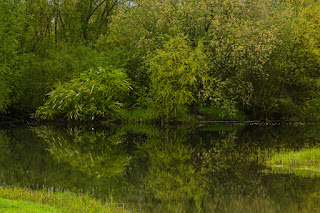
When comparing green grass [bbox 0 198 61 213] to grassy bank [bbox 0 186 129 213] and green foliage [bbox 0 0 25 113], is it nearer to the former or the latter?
grassy bank [bbox 0 186 129 213]

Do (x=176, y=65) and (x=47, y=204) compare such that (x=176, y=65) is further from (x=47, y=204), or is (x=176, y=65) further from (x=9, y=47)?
(x=47, y=204)

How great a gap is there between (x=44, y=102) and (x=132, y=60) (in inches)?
456

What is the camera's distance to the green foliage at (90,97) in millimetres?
42156

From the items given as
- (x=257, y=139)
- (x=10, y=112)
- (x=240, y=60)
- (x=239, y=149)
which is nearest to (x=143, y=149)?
(x=239, y=149)

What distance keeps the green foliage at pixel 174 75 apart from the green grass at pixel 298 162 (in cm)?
1998

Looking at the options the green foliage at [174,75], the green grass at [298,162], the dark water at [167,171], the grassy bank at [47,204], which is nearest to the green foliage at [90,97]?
the green foliage at [174,75]

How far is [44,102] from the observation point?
154ft

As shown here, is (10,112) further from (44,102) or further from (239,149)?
(239,149)

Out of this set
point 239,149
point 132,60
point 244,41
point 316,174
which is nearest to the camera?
point 316,174

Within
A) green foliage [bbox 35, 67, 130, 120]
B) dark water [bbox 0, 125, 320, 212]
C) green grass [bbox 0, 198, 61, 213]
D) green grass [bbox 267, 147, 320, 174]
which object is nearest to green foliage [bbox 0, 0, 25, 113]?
green foliage [bbox 35, 67, 130, 120]

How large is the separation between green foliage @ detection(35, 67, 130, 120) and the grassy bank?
28.8m

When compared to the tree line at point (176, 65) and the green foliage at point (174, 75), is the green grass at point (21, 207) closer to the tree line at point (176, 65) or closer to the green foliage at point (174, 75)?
the green foliage at point (174, 75)

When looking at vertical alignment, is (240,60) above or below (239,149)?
above

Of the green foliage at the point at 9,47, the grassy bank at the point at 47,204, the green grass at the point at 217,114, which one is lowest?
the green grass at the point at 217,114
